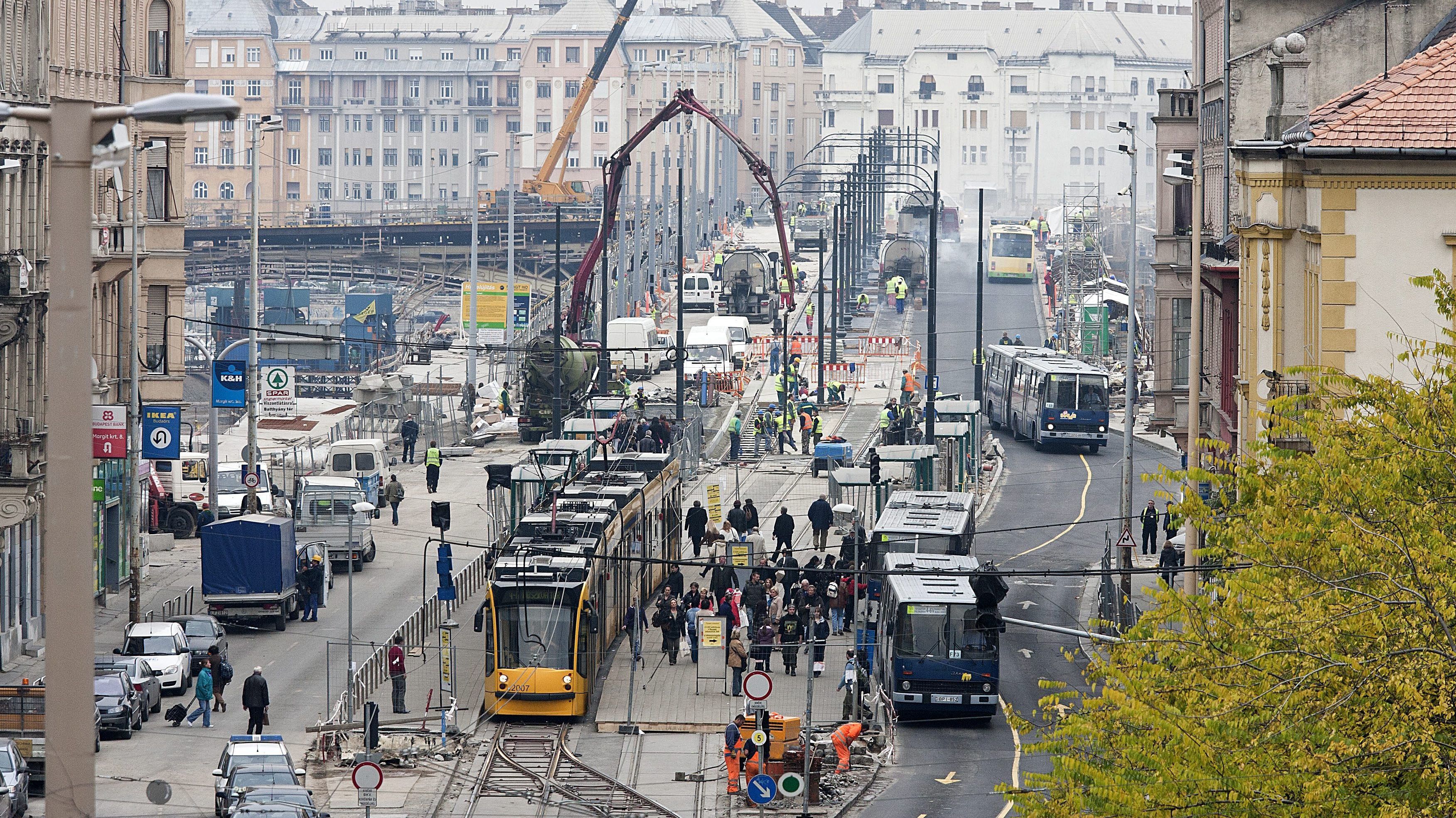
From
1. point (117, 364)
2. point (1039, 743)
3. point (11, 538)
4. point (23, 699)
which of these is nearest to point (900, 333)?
point (117, 364)

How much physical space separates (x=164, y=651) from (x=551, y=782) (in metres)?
10.1

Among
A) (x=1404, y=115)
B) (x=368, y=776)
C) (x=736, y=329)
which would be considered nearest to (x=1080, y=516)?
(x=1404, y=115)

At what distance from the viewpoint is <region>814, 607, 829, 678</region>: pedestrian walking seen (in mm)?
39594

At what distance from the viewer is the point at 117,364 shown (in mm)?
50281

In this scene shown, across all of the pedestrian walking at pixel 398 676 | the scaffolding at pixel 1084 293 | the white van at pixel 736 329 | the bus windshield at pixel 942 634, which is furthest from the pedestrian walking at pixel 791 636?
the white van at pixel 736 329

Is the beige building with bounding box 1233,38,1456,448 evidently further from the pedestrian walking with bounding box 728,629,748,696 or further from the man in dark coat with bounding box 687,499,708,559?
the man in dark coat with bounding box 687,499,708,559

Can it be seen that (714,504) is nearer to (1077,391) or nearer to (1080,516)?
(1080,516)

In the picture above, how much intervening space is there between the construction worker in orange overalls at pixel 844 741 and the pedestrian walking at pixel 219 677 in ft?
34.4

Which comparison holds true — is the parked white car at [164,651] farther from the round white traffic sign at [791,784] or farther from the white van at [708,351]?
the white van at [708,351]

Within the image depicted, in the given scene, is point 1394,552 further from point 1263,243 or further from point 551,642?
point 551,642

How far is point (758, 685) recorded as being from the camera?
96.2 feet

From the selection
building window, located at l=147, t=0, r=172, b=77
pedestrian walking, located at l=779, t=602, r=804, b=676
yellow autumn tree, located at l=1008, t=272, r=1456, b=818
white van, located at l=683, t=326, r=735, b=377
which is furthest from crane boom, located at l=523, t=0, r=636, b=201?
yellow autumn tree, located at l=1008, t=272, r=1456, b=818

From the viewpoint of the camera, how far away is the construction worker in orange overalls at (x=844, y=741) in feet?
106

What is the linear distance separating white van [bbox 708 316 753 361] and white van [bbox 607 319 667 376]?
9.84 feet
